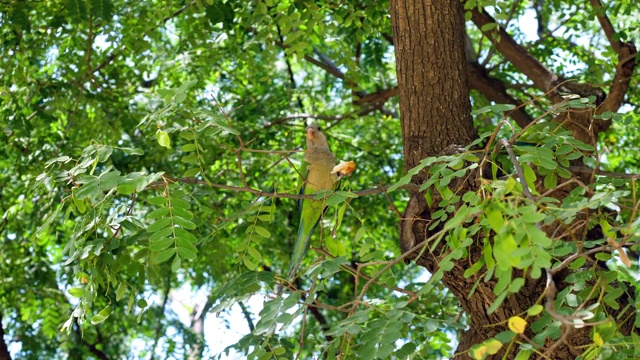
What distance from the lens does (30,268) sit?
6633 millimetres

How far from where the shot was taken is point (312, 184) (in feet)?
12.7

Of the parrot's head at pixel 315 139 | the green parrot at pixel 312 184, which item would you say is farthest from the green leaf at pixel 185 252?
the parrot's head at pixel 315 139

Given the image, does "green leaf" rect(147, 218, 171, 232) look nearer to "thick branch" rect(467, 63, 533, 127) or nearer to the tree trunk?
the tree trunk

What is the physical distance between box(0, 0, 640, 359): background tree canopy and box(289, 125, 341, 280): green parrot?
11 cm

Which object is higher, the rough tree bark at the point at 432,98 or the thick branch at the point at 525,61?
the thick branch at the point at 525,61

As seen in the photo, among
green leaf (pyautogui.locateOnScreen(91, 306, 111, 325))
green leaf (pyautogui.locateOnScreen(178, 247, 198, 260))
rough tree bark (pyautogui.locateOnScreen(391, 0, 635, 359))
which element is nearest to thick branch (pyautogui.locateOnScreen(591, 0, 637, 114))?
rough tree bark (pyautogui.locateOnScreen(391, 0, 635, 359))

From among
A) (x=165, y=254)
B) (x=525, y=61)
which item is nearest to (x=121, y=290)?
(x=165, y=254)

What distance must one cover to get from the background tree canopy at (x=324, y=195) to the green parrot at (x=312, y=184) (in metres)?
0.11

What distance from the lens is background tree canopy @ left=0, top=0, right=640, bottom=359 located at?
2824 millimetres

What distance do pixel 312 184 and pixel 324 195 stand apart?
679mm

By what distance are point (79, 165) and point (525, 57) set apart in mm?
3351

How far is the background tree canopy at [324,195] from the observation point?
2824 mm

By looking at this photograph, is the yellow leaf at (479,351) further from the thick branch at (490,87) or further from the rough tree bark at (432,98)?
the thick branch at (490,87)

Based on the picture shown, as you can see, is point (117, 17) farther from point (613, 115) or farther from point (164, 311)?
point (613, 115)
